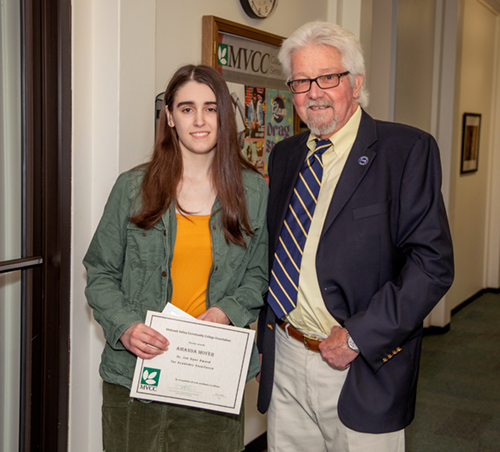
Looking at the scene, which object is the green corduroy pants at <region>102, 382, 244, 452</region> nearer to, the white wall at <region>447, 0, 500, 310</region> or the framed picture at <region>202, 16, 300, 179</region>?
the framed picture at <region>202, 16, 300, 179</region>

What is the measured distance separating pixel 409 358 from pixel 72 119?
4.74 ft

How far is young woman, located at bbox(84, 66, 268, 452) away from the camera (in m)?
1.79

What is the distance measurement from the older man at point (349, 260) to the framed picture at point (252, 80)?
0.67 m

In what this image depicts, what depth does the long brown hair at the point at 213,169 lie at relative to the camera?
5.90 ft

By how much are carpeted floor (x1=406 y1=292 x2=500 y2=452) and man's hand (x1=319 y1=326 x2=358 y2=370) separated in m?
1.90

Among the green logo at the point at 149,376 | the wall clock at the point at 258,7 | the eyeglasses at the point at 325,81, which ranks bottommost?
the green logo at the point at 149,376

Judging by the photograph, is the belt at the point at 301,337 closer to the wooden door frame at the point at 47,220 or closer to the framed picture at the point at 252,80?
the wooden door frame at the point at 47,220

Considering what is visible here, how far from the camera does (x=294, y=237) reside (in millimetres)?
1952

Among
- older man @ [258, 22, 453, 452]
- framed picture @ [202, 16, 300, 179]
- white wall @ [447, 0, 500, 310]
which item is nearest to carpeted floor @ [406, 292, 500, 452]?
white wall @ [447, 0, 500, 310]

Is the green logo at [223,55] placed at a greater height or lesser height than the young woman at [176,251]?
greater

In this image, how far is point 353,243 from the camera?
1812 mm

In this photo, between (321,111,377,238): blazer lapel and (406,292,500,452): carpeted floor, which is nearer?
(321,111,377,238): blazer lapel

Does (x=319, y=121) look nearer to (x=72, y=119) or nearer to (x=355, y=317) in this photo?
(x=355, y=317)

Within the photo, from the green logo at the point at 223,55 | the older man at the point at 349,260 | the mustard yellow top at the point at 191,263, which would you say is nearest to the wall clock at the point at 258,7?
the green logo at the point at 223,55
